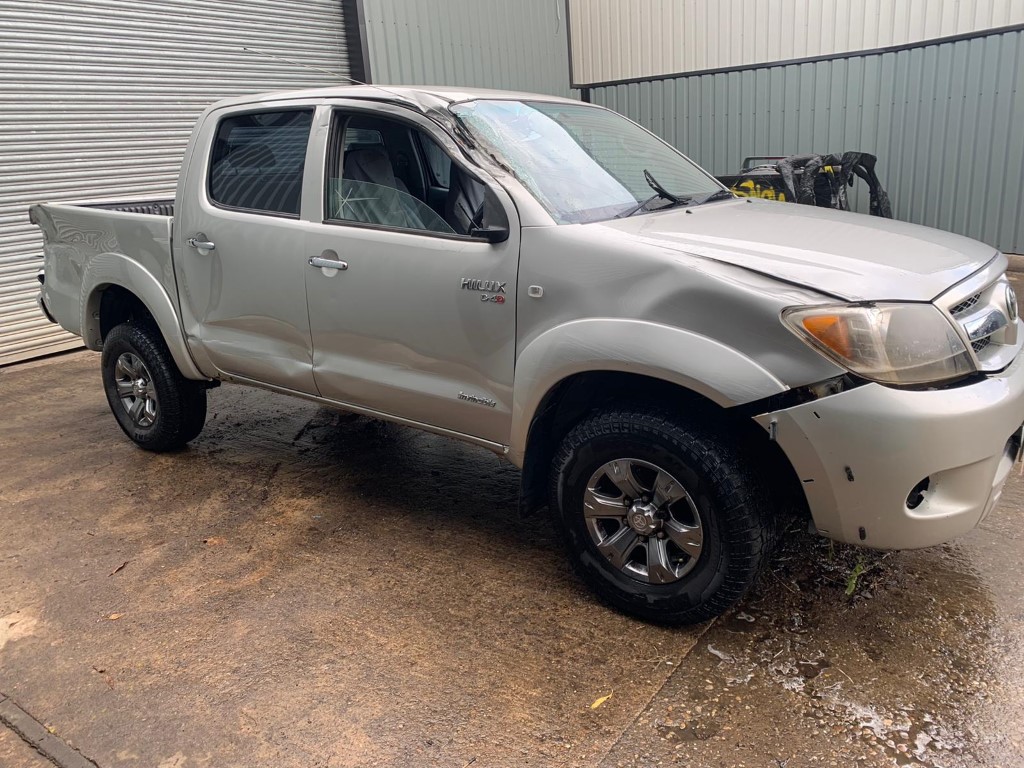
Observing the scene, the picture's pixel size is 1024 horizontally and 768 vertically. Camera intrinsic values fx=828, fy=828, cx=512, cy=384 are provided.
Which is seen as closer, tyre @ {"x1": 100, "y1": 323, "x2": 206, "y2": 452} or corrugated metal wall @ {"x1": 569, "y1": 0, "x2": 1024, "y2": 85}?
tyre @ {"x1": 100, "y1": 323, "x2": 206, "y2": 452}

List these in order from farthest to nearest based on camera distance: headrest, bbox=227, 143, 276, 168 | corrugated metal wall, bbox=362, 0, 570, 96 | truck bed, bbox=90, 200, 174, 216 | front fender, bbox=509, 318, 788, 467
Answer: corrugated metal wall, bbox=362, 0, 570, 96 < truck bed, bbox=90, 200, 174, 216 < headrest, bbox=227, 143, 276, 168 < front fender, bbox=509, 318, 788, 467

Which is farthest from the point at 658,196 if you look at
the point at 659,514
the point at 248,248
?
the point at 248,248

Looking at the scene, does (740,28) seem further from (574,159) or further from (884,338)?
(884,338)

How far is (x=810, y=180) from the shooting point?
8367 mm

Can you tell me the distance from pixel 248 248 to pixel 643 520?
2.24m

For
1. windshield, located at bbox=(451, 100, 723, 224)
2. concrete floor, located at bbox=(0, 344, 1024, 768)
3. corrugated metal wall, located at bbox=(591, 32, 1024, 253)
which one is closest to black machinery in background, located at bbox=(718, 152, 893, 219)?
corrugated metal wall, located at bbox=(591, 32, 1024, 253)

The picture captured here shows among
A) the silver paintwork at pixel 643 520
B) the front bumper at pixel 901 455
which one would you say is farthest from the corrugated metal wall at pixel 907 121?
the silver paintwork at pixel 643 520

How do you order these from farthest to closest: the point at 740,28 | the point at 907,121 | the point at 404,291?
the point at 740,28 < the point at 907,121 < the point at 404,291

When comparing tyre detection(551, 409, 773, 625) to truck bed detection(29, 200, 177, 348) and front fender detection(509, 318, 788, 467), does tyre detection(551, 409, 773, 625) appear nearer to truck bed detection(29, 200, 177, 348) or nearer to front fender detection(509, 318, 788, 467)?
front fender detection(509, 318, 788, 467)

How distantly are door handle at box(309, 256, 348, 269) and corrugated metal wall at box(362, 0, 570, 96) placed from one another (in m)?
6.88

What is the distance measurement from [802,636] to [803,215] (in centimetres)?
159

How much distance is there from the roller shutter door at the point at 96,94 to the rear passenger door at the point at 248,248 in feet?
11.8

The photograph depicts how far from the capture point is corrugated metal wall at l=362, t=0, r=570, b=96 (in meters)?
9.80

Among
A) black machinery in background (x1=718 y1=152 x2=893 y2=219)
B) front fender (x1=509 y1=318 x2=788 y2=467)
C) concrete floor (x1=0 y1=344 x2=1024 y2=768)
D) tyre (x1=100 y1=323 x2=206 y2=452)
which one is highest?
front fender (x1=509 y1=318 x2=788 y2=467)
